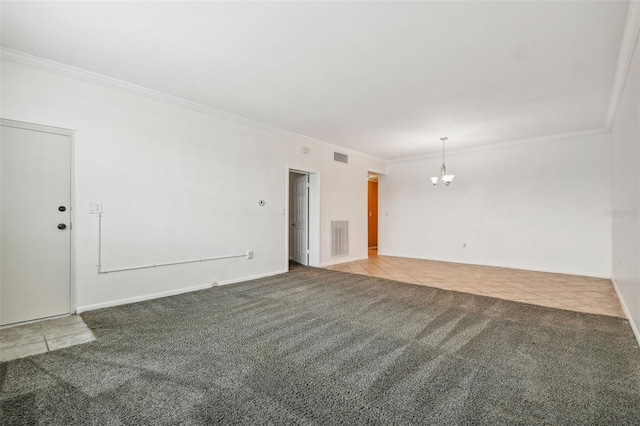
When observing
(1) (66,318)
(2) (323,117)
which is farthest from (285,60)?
(1) (66,318)

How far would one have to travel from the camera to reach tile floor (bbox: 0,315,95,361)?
243cm

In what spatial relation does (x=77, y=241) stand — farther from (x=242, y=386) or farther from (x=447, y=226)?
(x=447, y=226)

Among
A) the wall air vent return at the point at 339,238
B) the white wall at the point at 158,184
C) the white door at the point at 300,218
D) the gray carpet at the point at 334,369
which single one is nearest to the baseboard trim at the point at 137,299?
the white wall at the point at 158,184

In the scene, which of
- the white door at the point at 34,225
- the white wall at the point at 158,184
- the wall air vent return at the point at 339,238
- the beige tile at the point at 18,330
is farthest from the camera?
the wall air vent return at the point at 339,238

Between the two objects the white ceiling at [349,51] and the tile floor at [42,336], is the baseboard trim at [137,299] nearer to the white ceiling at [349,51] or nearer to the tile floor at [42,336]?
the tile floor at [42,336]

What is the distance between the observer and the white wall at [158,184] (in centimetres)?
332

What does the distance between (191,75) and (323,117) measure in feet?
6.80

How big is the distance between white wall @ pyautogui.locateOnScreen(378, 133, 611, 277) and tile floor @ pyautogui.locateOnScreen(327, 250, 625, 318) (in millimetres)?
449

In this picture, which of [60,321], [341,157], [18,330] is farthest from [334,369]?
[341,157]

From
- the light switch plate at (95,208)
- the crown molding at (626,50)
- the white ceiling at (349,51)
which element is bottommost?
the light switch plate at (95,208)

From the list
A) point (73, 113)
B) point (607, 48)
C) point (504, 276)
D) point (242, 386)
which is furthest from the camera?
point (504, 276)

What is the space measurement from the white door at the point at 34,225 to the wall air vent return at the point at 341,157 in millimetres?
4653

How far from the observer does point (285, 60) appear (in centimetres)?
304

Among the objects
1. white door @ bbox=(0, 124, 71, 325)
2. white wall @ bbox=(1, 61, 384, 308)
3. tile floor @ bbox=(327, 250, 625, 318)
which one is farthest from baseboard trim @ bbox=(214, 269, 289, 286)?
white door @ bbox=(0, 124, 71, 325)
